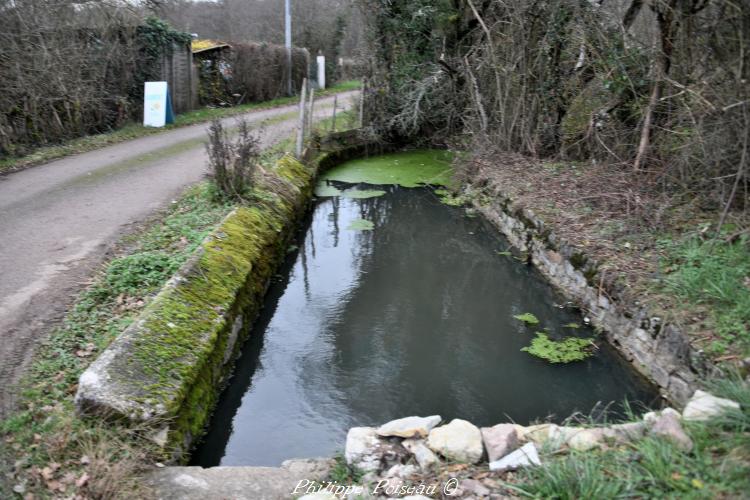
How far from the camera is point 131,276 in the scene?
5.70 meters

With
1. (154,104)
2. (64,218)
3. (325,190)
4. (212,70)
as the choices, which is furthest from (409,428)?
(212,70)

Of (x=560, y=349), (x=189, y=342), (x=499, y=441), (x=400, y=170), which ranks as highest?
(x=400, y=170)

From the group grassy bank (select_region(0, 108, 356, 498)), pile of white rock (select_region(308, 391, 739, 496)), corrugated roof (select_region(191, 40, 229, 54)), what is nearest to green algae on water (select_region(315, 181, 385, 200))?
grassy bank (select_region(0, 108, 356, 498))

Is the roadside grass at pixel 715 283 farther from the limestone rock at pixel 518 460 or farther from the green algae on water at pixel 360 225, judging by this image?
the green algae on water at pixel 360 225

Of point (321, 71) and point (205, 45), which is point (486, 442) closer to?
point (205, 45)

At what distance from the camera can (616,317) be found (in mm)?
6219

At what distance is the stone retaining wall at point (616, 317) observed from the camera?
16.7ft

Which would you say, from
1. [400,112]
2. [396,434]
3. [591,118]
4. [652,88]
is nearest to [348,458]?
[396,434]

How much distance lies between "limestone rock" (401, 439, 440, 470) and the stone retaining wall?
2588mm

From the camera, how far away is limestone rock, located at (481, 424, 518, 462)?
3.58 metres

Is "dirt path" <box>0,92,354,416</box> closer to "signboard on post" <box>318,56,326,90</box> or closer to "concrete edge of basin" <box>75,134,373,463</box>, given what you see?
"concrete edge of basin" <box>75,134,373,463</box>

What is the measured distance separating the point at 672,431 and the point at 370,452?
188cm

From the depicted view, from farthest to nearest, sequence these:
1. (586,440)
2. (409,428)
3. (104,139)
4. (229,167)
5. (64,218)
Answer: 1. (104,139)
2. (229,167)
3. (64,218)
4. (409,428)
5. (586,440)

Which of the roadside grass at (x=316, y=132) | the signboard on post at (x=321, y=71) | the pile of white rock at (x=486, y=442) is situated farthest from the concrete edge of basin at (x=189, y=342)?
the signboard on post at (x=321, y=71)
